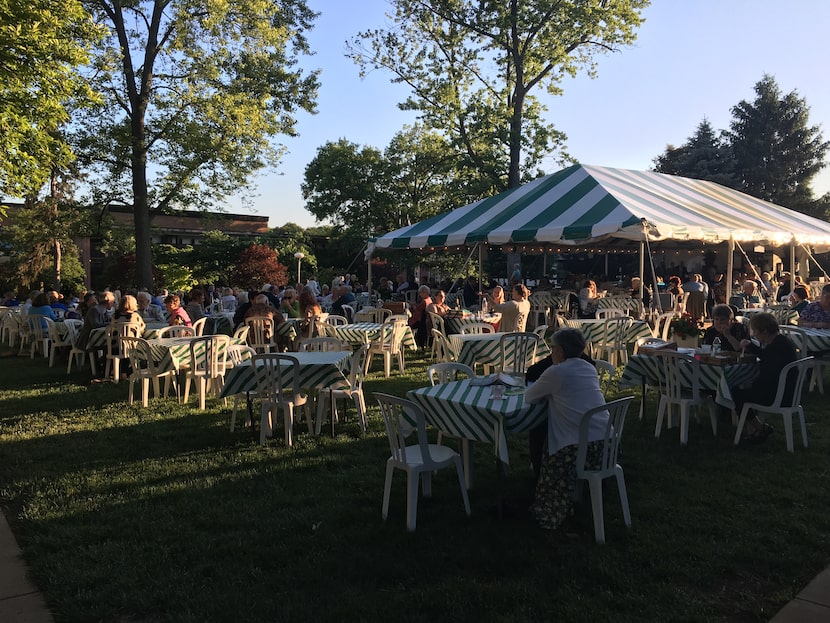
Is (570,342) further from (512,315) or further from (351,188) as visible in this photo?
(351,188)

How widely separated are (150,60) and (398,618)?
1702cm

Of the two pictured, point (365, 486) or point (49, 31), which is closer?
point (365, 486)

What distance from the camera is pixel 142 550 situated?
338 cm

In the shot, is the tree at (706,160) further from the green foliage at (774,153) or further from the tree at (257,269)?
the tree at (257,269)

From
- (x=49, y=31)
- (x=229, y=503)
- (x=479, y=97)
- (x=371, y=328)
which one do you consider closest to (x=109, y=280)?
(x=479, y=97)

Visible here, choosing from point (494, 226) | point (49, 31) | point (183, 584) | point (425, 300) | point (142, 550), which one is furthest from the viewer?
point (494, 226)

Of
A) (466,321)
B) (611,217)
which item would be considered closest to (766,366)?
(466,321)

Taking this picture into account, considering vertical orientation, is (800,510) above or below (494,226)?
below

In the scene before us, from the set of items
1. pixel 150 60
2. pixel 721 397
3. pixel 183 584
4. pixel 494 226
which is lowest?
pixel 183 584

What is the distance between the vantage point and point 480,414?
3652mm

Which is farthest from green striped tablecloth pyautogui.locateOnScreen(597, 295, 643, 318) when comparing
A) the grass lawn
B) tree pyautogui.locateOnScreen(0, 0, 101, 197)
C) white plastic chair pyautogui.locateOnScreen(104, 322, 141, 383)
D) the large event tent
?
tree pyautogui.locateOnScreen(0, 0, 101, 197)

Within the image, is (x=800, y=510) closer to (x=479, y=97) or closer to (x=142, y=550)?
(x=142, y=550)

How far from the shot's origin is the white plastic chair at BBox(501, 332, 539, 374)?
671 centimetres

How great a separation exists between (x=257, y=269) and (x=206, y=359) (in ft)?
54.8
